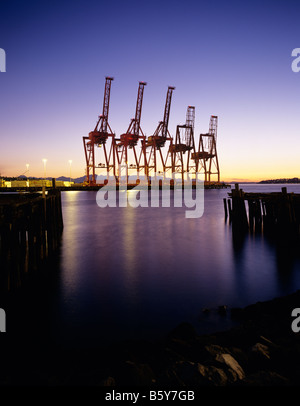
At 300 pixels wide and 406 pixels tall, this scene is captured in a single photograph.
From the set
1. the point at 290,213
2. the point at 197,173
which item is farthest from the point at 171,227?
the point at 197,173

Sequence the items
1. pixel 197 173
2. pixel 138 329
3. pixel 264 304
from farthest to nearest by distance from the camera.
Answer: pixel 197 173, pixel 264 304, pixel 138 329

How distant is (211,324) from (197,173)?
8965 centimetres

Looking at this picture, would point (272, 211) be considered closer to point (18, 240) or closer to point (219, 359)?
point (219, 359)

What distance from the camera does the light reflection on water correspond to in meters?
5.29

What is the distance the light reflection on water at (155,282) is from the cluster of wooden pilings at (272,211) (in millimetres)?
1255

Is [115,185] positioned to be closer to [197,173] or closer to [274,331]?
[197,173]

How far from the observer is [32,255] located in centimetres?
755

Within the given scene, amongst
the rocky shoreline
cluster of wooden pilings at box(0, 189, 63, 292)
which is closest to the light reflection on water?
the rocky shoreline

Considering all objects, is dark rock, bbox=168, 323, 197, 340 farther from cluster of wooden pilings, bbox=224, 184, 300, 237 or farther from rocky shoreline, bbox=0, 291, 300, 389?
cluster of wooden pilings, bbox=224, 184, 300, 237

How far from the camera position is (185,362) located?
11.3ft

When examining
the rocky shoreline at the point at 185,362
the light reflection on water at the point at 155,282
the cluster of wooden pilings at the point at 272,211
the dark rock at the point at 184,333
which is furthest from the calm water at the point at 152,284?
the cluster of wooden pilings at the point at 272,211

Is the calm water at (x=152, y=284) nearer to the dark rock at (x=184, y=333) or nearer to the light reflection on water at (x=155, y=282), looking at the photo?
the light reflection on water at (x=155, y=282)

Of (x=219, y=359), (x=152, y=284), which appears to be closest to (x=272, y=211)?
(x=152, y=284)

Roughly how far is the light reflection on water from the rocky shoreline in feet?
2.15
